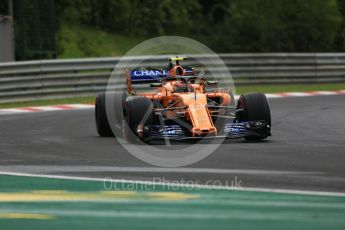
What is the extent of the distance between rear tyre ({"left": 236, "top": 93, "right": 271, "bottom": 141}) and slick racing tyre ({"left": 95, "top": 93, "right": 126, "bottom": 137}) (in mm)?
1905

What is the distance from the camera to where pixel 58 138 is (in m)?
13.4

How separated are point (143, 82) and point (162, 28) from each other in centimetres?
2210

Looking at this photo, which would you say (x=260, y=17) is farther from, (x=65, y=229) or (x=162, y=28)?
(x=65, y=229)

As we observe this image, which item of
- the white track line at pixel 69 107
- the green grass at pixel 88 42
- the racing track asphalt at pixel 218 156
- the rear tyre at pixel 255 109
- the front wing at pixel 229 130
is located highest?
the green grass at pixel 88 42

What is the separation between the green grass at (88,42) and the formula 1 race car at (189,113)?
17.0m

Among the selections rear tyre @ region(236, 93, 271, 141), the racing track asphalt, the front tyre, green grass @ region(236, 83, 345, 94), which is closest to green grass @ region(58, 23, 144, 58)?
green grass @ region(236, 83, 345, 94)

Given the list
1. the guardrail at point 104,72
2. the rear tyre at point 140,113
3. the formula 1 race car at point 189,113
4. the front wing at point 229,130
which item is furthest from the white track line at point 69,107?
the front wing at point 229,130

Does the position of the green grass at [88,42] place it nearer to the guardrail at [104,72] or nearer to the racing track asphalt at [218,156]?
the guardrail at [104,72]

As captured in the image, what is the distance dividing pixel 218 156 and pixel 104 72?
12.3 meters

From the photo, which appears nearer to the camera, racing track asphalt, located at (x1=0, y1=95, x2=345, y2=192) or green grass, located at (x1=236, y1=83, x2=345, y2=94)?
racing track asphalt, located at (x1=0, y1=95, x2=345, y2=192)

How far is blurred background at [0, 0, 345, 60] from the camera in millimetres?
25516

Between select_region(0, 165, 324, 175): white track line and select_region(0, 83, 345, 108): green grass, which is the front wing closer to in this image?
select_region(0, 165, 324, 175): white track line

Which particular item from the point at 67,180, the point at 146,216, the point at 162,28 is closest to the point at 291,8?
the point at 162,28

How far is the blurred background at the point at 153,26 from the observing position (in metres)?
25.5
